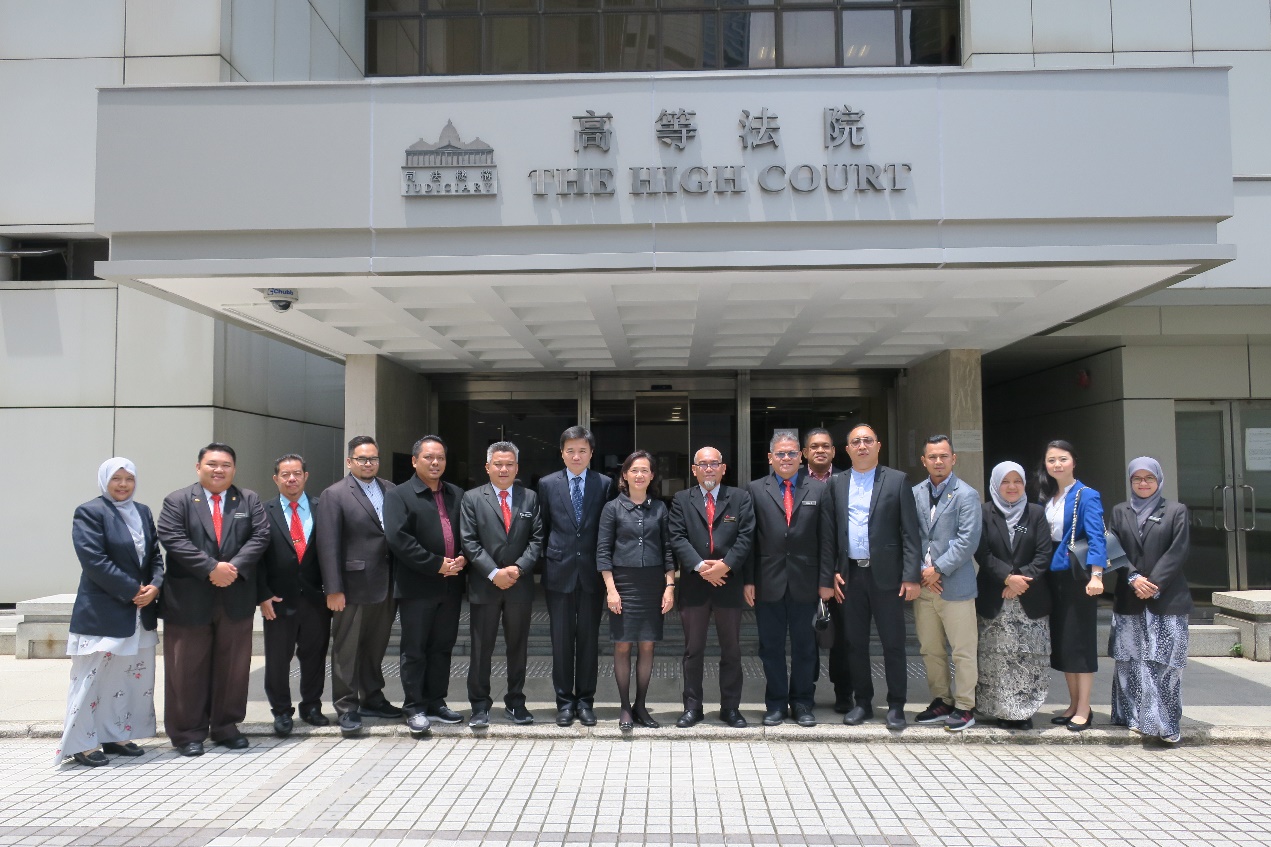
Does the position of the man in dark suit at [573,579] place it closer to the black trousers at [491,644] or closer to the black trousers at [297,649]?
the black trousers at [491,644]

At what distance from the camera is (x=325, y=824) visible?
458 centimetres

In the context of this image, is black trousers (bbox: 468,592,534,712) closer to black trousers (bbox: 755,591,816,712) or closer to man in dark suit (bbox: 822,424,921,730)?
black trousers (bbox: 755,591,816,712)

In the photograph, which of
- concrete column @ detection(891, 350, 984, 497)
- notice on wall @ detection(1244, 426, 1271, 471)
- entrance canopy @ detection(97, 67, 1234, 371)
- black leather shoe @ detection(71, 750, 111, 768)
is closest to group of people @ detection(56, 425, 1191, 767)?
black leather shoe @ detection(71, 750, 111, 768)

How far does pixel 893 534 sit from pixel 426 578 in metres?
3.27

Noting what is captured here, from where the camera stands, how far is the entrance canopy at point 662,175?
21.1 feet

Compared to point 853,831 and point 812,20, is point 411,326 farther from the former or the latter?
point 812,20

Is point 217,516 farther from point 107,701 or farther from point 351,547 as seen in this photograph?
point 107,701

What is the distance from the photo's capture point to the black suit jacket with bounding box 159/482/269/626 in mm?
5746

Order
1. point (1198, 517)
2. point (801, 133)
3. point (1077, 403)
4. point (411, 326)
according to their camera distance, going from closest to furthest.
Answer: point (801, 133) → point (411, 326) → point (1198, 517) → point (1077, 403)

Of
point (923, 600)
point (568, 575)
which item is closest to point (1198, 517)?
point (923, 600)

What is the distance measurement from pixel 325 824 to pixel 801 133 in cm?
541

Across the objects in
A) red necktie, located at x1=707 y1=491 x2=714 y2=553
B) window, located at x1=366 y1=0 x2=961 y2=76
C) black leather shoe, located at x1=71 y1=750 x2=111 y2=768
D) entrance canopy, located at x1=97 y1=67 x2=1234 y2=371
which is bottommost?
black leather shoe, located at x1=71 y1=750 x2=111 y2=768

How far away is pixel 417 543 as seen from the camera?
20.3 ft

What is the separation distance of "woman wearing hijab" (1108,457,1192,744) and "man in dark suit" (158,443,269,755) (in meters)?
5.82
